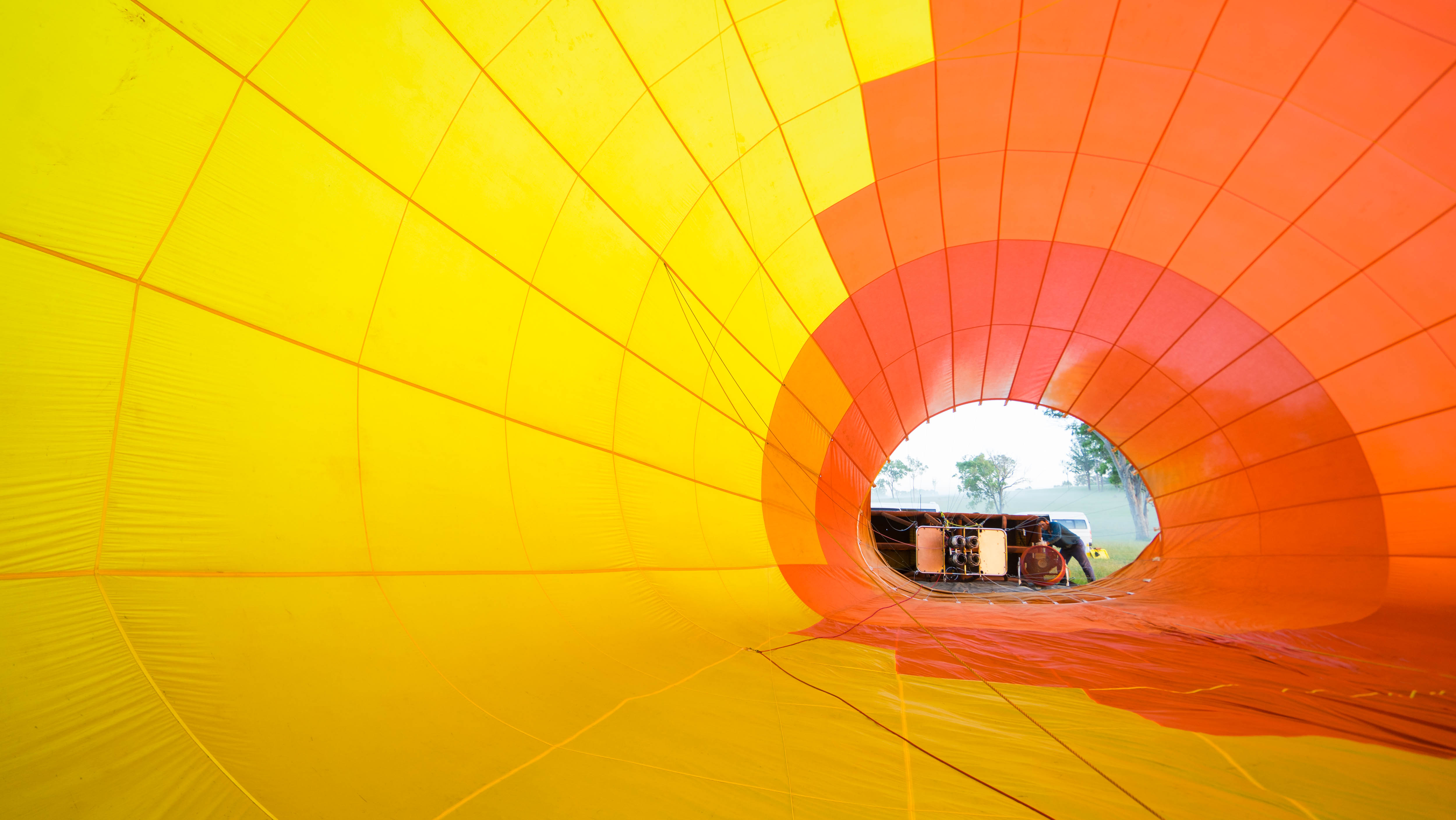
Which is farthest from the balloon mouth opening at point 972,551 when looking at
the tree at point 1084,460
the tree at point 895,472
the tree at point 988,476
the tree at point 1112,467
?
the tree at point 895,472

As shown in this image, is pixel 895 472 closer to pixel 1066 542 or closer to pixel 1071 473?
pixel 1071 473

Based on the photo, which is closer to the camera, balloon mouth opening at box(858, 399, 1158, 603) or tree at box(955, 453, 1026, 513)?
balloon mouth opening at box(858, 399, 1158, 603)

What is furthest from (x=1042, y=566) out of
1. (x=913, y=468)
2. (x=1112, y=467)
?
(x=913, y=468)

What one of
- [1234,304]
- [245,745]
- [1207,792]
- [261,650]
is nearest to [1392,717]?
[1207,792]

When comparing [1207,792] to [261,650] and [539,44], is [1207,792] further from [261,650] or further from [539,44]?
[539,44]

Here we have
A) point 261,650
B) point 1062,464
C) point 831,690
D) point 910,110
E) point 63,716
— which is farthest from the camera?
point 1062,464

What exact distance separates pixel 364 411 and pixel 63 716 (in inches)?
66.8

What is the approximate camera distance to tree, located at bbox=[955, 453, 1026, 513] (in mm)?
40688

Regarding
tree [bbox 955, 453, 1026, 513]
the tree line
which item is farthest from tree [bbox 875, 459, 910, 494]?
tree [bbox 955, 453, 1026, 513]

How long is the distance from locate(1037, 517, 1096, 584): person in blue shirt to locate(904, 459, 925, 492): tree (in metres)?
39.4

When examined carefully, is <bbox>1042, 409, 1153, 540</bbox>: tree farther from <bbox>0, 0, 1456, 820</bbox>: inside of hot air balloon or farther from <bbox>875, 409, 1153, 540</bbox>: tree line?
<bbox>0, 0, 1456, 820</bbox>: inside of hot air balloon

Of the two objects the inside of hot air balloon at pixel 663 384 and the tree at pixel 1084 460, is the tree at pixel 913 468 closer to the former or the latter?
the tree at pixel 1084 460

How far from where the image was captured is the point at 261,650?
104 inches

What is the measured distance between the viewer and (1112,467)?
2719 centimetres
